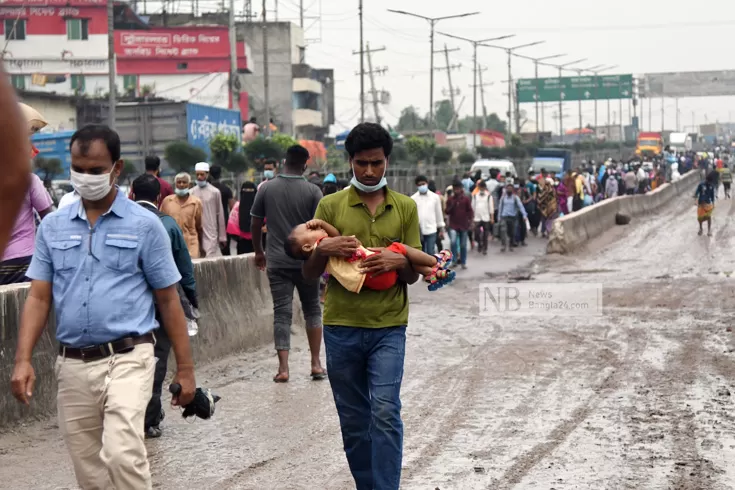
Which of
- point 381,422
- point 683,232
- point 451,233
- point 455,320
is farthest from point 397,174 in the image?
point 381,422

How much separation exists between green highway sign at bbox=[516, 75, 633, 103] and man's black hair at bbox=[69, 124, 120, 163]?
89.3 m

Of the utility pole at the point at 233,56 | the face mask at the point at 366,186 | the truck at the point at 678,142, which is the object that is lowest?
the face mask at the point at 366,186

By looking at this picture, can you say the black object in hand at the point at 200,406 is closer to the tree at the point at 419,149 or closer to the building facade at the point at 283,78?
the tree at the point at 419,149

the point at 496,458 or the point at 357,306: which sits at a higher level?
the point at 357,306

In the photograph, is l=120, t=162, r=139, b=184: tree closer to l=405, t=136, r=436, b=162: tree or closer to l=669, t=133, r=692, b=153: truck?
l=405, t=136, r=436, b=162: tree

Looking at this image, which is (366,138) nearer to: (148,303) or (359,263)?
(359,263)

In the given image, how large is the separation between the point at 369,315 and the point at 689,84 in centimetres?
10106

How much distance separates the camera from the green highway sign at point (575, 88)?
306 ft

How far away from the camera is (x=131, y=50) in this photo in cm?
6994

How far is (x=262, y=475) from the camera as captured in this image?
698 centimetres

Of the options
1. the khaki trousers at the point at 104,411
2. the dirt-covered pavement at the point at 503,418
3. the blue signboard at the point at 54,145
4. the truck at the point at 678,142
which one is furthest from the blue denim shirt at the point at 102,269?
the truck at the point at 678,142

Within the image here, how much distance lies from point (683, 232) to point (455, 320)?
19300 millimetres

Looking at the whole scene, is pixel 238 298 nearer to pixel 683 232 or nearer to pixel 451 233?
pixel 451 233

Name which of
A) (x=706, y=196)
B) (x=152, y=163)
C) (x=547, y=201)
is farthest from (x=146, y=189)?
(x=706, y=196)
